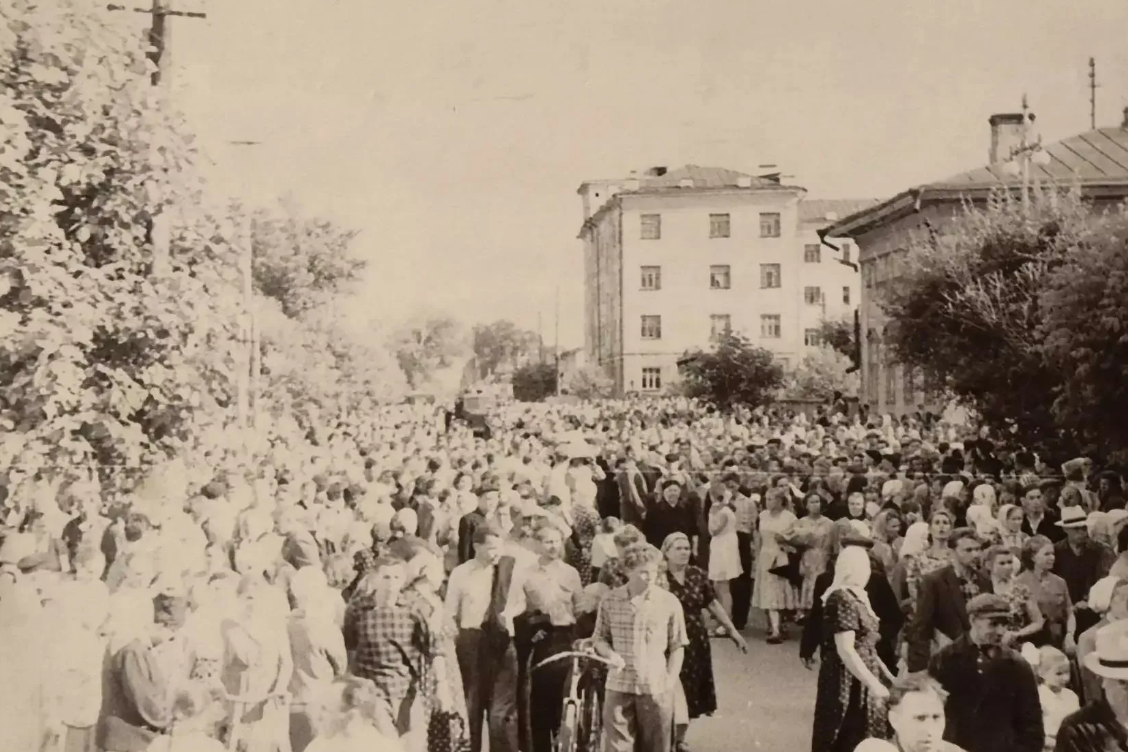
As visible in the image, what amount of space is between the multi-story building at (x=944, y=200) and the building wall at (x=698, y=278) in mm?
382

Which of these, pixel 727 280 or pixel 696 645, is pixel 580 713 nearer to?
pixel 696 645

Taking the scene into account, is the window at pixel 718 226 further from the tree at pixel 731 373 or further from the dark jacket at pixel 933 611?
the dark jacket at pixel 933 611

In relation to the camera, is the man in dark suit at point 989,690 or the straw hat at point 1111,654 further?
the straw hat at point 1111,654

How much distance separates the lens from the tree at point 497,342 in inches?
251

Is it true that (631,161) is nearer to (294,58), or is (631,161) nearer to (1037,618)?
(294,58)

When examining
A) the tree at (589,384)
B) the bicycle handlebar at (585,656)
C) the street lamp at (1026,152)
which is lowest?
the bicycle handlebar at (585,656)

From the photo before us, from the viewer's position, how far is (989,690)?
4.32m

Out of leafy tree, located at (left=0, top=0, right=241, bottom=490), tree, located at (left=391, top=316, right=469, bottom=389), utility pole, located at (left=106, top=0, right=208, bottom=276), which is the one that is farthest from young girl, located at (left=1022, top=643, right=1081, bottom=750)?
utility pole, located at (left=106, top=0, right=208, bottom=276)

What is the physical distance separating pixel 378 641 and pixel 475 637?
682mm

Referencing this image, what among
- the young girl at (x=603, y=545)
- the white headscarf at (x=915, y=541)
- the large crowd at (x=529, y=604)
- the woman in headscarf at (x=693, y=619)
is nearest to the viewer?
the large crowd at (x=529, y=604)

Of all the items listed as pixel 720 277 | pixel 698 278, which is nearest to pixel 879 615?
pixel 720 277

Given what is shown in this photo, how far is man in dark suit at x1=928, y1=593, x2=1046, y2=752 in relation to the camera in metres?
4.28

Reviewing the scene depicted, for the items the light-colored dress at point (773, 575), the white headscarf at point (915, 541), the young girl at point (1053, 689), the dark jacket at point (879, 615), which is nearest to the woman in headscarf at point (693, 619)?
the dark jacket at point (879, 615)

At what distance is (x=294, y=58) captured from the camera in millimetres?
5699
